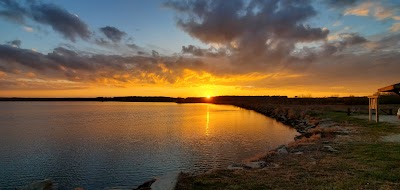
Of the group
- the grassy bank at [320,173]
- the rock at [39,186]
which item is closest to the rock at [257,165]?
the grassy bank at [320,173]

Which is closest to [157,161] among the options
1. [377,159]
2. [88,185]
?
[88,185]

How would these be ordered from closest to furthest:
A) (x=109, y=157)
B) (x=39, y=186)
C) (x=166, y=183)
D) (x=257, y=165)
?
1. (x=166, y=183)
2. (x=39, y=186)
3. (x=257, y=165)
4. (x=109, y=157)

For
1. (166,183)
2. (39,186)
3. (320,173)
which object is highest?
(320,173)

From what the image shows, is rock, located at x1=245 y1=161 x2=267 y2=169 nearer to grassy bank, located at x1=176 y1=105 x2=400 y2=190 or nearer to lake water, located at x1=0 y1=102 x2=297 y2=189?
grassy bank, located at x1=176 y1=105 x2=400 y2=190

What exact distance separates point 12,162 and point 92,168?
6282mm

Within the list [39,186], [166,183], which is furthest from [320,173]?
[39,186]

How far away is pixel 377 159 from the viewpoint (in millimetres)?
14297

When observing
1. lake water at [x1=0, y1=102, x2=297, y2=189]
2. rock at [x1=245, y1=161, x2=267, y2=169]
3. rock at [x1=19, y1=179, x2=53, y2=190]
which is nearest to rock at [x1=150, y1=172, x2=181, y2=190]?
rock at [x1=245, y1=161, x2=267, y2=169]

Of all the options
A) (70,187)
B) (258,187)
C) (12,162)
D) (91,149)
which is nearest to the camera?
(258,187)

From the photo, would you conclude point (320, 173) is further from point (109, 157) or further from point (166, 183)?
point (109, 157)

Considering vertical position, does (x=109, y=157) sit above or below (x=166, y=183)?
below

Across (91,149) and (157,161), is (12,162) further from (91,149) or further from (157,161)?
(157,161)

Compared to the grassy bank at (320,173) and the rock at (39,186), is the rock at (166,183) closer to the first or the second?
the grassy bank at (320,173)

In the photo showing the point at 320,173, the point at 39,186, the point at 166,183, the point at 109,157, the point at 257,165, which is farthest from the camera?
the point at 109,157
